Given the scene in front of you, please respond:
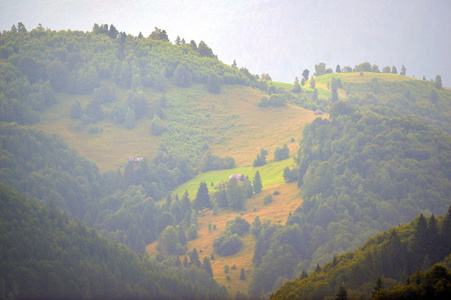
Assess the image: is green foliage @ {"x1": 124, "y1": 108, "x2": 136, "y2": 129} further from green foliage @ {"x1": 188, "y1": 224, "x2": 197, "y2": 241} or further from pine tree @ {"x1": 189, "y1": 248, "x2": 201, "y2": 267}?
pine tree @ {"x1": 189, "y1": 248, "x2": 201, "y2": 267}

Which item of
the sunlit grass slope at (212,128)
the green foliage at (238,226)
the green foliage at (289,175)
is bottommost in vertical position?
the green foliage at (238,226)

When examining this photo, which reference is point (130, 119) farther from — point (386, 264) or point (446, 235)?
point (446, 235)

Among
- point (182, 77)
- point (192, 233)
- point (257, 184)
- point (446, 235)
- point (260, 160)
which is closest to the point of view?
point (446, 235)

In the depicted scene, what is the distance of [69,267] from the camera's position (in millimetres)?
76062

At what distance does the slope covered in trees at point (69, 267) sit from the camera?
6938 centimetres

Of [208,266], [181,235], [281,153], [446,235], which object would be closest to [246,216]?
[181,235]

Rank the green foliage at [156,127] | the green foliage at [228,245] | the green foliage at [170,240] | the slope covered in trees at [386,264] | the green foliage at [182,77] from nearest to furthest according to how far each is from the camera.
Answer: the slope covered in trees at [386,264]
the green foliage at [228,245]
the green foliage at [170,240]
the green foliage at [156,127]
the green foliage at [182,77]

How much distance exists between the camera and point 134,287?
7912cm

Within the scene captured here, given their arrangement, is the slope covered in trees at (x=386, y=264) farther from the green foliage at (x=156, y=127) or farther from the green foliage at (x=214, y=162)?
the green foliage at (x=156, y=127)

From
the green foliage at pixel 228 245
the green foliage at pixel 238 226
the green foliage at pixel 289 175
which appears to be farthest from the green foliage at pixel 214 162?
the green foliage at pixel 228 245

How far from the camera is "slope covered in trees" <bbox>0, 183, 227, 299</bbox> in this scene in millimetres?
69375

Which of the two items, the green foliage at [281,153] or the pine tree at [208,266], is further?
the green foliage at [281,153]

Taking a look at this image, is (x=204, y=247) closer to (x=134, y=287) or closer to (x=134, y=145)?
(x=134, y=287)

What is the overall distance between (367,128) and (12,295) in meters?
95.7
